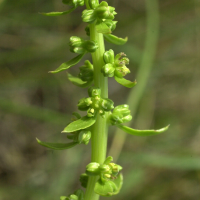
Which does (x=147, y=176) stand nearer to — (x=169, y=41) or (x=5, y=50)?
(x=169, y=41)

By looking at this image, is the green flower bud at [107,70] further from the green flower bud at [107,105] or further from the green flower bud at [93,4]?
the green flower bud at [93,4]

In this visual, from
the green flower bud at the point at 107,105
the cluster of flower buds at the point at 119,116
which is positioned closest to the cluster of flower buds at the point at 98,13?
the green flower bud at the point at 107,105

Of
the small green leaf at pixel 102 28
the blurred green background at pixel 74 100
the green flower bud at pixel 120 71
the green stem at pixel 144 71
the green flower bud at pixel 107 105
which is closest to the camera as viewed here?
the small green leaf at pixel 102 28

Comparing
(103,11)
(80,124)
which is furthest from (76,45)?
(80,124)

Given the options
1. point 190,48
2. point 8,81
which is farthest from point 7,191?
point 190,48

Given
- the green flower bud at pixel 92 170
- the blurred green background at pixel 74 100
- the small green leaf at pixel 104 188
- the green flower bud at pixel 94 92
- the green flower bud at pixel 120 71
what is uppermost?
the green flower bud at pixel 120 71

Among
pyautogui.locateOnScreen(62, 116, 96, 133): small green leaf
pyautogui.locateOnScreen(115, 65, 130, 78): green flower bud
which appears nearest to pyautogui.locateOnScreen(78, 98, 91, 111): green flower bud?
pyautogui.locateOnScreen(62, 116, 96, 133): small green leaf
